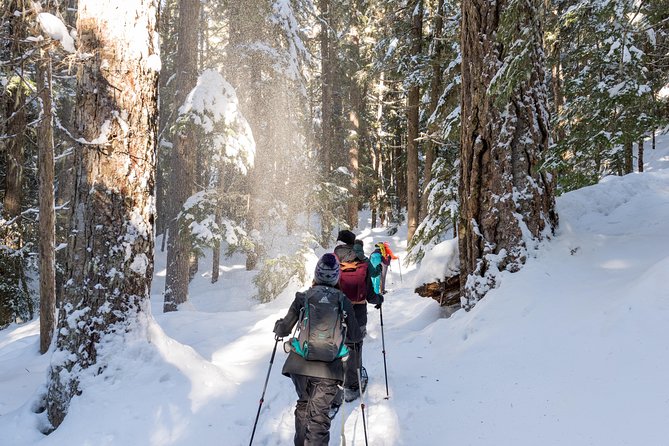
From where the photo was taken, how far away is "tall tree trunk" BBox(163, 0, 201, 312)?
10977mm

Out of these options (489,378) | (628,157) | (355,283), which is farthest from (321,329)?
(628,157)

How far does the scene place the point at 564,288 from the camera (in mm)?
5512

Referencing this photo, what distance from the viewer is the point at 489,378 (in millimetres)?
4750

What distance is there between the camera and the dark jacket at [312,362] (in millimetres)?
3770

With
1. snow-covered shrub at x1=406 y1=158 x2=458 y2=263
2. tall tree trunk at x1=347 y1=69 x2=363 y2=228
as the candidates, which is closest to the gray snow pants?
snow-covered shrub at x1=406 y1=158 x2=458 y2=263

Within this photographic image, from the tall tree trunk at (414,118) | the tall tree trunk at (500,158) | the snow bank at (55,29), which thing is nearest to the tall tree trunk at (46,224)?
the snow bank at (55,29)

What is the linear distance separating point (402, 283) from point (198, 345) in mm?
8256

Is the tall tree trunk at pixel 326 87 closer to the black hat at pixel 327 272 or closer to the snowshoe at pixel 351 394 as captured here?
the snowshoe at pixel 351 394

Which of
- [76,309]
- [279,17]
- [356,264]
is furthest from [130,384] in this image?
[279,17]

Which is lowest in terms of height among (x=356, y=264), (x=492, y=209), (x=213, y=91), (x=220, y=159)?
(x=356, y=264)

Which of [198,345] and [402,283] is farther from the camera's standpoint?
[402,283]

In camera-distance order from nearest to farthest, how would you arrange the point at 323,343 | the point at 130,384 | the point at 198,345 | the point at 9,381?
1. the point at 323,343
2. the point at 130,384
3. the point at 9,381
4. the point at 198,345

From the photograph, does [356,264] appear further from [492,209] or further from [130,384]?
[130,384]

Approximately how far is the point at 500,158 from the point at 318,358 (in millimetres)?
4444
